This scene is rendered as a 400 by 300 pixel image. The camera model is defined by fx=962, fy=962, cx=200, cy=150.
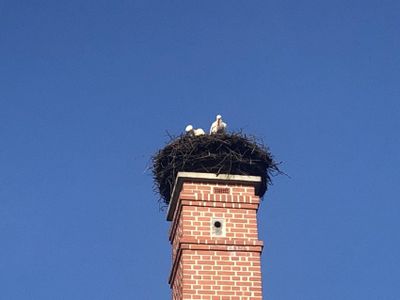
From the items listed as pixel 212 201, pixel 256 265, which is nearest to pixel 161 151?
pixel 212 201

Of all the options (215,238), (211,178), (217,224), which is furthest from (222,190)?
(215,238)

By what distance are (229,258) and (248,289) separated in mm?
574

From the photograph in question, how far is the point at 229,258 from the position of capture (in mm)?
14664

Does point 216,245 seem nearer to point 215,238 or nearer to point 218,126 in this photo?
point 215,238

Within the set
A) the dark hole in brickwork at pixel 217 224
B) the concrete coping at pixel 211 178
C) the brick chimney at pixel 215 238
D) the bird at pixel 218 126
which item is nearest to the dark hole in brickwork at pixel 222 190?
the brick chimney at pixel 215 238

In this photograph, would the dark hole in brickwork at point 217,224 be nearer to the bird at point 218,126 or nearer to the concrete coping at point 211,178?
the concrete coping at point 211,178

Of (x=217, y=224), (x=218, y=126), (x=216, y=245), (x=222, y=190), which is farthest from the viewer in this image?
(x=218, y=126)

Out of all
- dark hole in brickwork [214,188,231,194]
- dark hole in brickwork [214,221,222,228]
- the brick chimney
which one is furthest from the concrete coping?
dark hole in brickwork [214,221,222,228]

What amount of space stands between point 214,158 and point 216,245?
1.63 meters

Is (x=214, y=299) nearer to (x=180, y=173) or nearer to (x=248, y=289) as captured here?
(x=248, y=289)

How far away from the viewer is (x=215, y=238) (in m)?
14.8

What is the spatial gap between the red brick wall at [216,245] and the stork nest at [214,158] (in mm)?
441

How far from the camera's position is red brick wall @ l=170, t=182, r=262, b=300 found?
14.4m

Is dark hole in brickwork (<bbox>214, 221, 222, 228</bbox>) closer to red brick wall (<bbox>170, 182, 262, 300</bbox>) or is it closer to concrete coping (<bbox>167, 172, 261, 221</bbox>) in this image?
red brick wall (<bbox>170, 182, 262, 300</bbox>)
